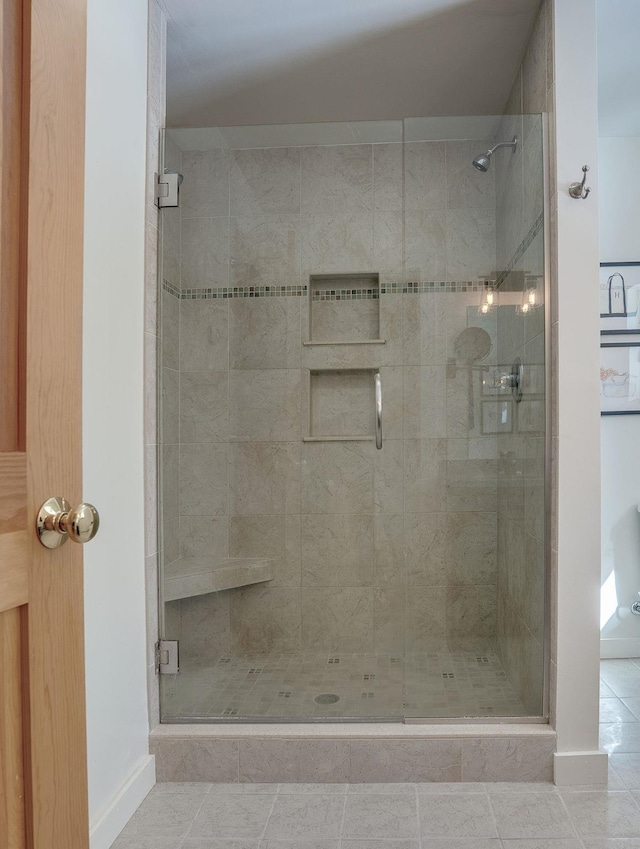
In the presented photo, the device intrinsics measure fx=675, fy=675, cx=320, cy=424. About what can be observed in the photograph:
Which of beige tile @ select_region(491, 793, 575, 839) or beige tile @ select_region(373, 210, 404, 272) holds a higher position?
beige tile @ select_region(373, 210, 404, 272)

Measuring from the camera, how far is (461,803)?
193 cm

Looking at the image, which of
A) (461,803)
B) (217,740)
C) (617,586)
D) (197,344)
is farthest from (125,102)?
(617,586)

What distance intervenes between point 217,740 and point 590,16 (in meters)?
2.48

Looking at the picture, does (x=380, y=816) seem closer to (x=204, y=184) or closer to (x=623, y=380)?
(x=204, y=184)

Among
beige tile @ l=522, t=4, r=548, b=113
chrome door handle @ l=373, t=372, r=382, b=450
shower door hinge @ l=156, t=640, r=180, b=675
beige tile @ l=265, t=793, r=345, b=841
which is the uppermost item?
beige tile @ l=522, t=4, r=548, b=113

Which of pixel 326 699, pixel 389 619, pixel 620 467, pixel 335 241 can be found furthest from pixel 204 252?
pixel 620 467

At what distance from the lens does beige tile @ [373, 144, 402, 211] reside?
8.49ft

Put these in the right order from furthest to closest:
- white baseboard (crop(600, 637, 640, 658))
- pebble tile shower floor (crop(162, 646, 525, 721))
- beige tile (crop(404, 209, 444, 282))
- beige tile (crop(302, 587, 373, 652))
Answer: white baseboard (crop(600, 637, 640, 658)) → beige tile (crop(302, 587, 373, 652)) → beige tile (crop(404, 209, 444, 282)) → pebble tile shower floor (crop(162, 646, 525, 721))

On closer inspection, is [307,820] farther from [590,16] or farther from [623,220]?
[623,220]

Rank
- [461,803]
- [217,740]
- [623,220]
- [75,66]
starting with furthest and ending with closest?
[623,220]
[217,740]
[461,803]
[75,66]

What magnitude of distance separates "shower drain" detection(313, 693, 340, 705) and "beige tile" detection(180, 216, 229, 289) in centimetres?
150

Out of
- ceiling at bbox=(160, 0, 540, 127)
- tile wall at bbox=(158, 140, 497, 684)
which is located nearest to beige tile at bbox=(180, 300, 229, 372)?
tile wall at bbox=(158, 140, 497, 684)

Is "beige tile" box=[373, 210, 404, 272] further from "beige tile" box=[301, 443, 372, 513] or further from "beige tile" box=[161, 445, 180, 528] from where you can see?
"beige tile" box=[161, 445, 180, 528]

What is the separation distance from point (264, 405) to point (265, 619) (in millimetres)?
820
